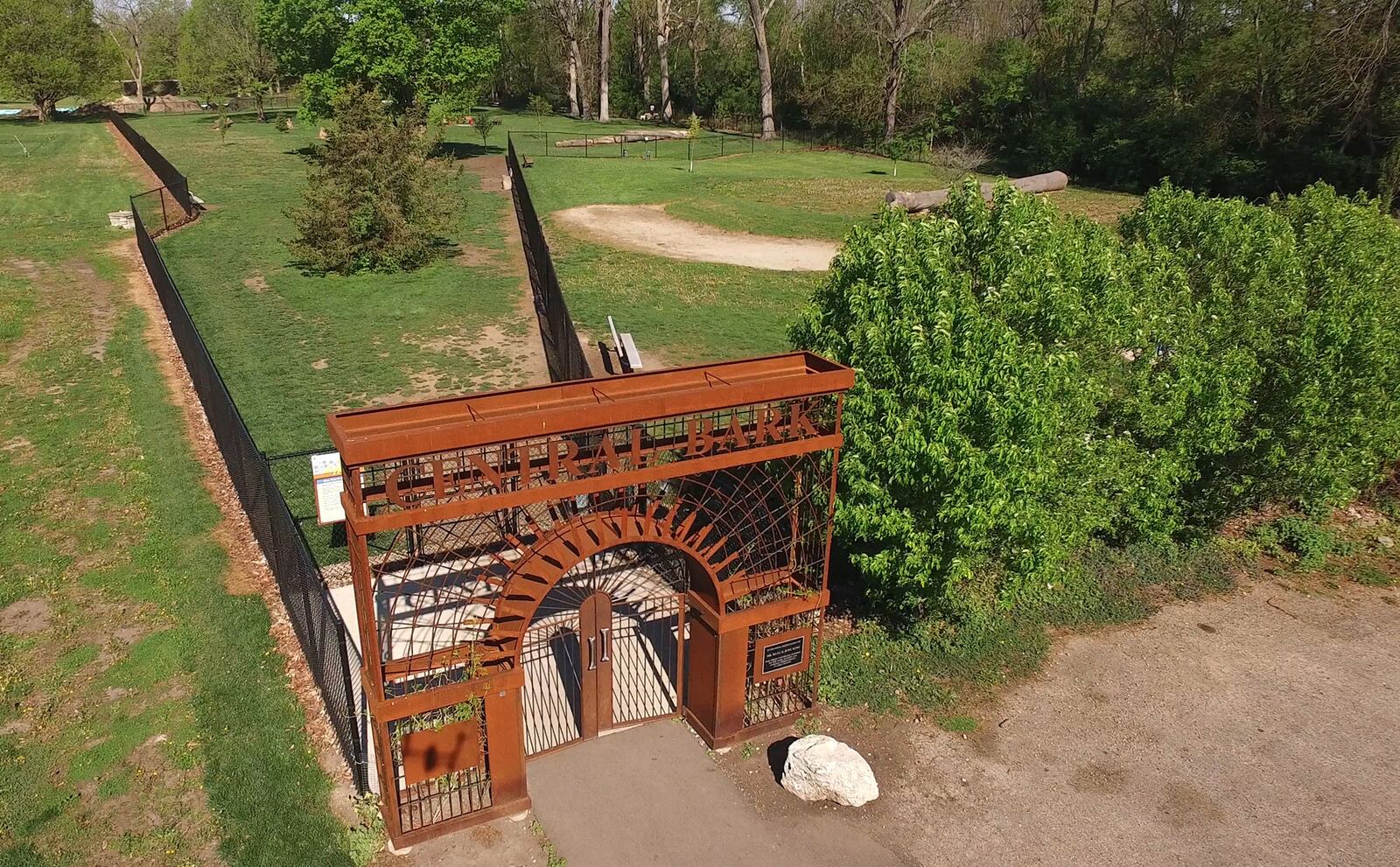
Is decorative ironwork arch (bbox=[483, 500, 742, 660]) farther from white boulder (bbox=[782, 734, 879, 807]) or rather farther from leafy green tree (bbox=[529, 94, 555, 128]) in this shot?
leafy green tree (bbox=[529, 94, 555, 128])

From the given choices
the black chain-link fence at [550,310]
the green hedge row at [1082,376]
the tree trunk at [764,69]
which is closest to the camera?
the green hedge row at [1082,376]

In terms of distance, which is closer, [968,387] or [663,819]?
[663,819]

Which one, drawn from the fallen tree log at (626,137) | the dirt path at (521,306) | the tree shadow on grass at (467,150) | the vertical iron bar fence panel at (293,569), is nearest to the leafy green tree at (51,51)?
the tree shadow on grass at (467,150)

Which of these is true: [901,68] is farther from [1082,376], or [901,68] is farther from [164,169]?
[1082,376]

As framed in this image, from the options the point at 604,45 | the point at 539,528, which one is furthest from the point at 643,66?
the point at 539,528

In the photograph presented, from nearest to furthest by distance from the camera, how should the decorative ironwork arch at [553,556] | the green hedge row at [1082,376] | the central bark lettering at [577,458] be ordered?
1. the central bark lettering at [577,458]
2. the decorative ironwork arch at [553,556]
3. the green hedge row at [1082,376]

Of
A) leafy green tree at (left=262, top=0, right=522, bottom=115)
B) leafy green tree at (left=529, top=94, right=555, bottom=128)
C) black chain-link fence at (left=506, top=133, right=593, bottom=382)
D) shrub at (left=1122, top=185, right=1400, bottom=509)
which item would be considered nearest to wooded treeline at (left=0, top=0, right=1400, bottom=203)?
leafy green tree at (left=262, top=0, right=522, bottom=115)

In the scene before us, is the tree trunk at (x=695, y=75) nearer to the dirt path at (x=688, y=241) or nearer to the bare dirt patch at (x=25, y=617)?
the dirt path at (x=688, y=241)
